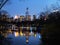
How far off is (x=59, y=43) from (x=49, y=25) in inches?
93.6

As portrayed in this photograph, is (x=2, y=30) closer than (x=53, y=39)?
No

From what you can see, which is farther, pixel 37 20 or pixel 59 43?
pixel 37 20

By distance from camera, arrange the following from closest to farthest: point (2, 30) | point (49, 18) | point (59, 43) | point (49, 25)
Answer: point (59, 43)
point (49, 25)
point (49, 18)
point (2, 30)

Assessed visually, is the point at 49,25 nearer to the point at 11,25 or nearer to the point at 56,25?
the point at 56,25

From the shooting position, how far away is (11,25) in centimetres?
2119

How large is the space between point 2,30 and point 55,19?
5.86 meters

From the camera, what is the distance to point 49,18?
1847cm

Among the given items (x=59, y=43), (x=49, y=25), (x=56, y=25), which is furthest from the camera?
(x=49, y=25)

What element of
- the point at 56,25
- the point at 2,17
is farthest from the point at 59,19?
the point at 2,17

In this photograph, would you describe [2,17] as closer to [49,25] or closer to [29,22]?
[29,22]

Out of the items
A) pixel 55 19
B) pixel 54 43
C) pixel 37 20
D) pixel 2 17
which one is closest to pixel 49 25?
pixel 55 19

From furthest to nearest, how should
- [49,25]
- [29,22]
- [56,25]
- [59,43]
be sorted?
[29,22] → [49,25] → [56,25] → [59,43]

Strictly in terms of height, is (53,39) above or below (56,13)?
below

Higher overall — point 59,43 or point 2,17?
point 2,17
